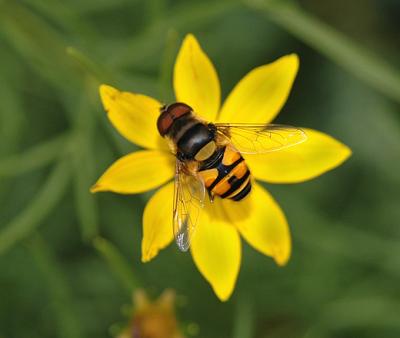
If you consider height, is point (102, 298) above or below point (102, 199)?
below

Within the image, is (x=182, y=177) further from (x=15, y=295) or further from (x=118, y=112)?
(x=15, y=295)

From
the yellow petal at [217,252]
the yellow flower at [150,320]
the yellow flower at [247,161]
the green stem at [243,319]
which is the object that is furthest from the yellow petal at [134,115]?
the green stem at [243,319]

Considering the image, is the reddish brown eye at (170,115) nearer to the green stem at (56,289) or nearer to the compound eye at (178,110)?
the compound eye at (178,110)

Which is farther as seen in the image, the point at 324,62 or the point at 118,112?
the point at 324,62

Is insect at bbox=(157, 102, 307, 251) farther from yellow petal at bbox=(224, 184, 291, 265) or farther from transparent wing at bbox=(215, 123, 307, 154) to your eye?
yellow petal at bbox=(224, 184, 291, 265)

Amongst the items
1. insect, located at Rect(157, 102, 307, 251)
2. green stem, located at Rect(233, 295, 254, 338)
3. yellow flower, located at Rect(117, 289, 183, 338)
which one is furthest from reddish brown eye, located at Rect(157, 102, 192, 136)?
green stem, located at Rect(233, 295, 254, 338)

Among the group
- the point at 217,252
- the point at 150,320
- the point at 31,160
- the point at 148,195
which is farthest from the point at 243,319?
the point at 31,160

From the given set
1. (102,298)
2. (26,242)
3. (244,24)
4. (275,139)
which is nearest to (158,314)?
(26,242)

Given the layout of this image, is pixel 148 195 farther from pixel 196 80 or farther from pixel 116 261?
pixel 196 80
